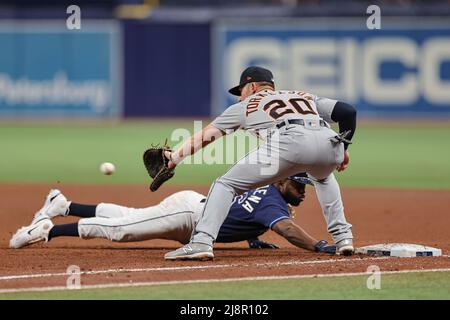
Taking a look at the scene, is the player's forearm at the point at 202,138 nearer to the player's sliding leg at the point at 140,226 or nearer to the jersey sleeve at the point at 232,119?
the jersey sleeve at the point at 232,119

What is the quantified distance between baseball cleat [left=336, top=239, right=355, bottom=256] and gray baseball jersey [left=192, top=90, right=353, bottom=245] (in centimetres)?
51

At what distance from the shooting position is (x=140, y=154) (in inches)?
637

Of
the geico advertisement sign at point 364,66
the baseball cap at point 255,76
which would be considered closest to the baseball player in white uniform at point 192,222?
the baseball cap at point 255,76

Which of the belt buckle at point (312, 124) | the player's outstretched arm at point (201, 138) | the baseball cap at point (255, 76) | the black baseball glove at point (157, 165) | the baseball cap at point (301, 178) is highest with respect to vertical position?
the baseball cap at point (255, 76)

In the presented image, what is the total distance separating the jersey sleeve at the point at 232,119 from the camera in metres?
6.59

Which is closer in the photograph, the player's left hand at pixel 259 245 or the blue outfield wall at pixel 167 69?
the player's left hand at pixel 259 245

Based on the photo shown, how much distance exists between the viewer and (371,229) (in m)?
8.74

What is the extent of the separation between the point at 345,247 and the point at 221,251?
3.30 feet

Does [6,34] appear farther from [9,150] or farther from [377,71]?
[377,71]

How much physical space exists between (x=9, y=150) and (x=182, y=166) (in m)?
3.49

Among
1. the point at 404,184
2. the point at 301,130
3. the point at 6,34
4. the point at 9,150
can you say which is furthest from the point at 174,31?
the point at 301,130

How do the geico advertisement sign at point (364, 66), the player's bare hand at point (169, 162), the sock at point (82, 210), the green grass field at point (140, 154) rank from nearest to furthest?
the player's bare hand at point (169, 162)
the sock at point (82, 210)
the green grass field at point (140, 154)
the geico advertisement sign at point (364, 66)

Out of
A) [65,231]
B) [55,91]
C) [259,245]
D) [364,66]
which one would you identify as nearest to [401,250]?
[259,245]

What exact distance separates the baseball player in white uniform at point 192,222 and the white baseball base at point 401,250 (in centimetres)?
30
